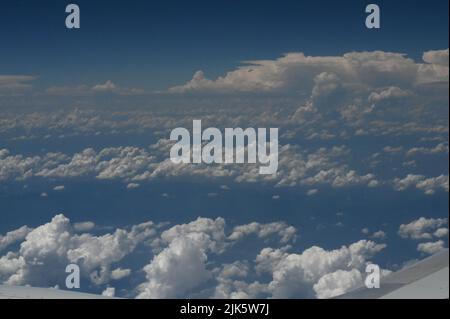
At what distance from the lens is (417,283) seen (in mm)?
5160

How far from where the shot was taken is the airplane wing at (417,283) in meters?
4.94

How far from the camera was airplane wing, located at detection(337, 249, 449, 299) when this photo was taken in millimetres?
4941
